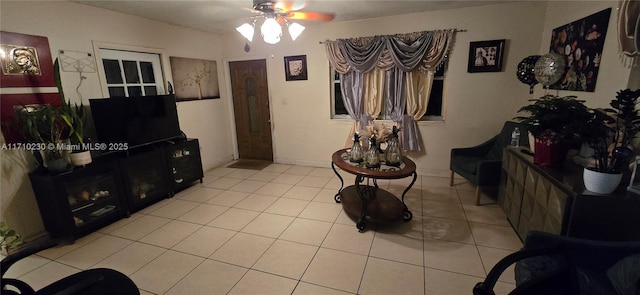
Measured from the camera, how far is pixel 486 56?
11.2 feet

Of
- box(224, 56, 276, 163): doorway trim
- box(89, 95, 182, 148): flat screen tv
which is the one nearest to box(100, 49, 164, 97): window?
box(89, 95, 182, 148): flat screen tv

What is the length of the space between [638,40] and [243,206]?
11.7 feet

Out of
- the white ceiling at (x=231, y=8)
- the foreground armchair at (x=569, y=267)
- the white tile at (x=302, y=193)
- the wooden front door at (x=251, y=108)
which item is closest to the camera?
the foreground armchair at (x=569, y=267)

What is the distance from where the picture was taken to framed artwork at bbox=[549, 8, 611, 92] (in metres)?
2.15

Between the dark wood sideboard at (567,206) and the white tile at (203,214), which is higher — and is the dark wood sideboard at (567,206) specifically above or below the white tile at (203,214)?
above

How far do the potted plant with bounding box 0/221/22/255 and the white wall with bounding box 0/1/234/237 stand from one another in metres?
0.17

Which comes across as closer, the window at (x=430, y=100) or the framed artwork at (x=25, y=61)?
the framed artwork at (x=25, y=61)

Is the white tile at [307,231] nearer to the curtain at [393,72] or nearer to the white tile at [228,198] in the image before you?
the white tile at [228,198]

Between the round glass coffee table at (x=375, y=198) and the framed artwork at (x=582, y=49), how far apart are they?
5.41ft

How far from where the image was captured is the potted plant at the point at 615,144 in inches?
57.7

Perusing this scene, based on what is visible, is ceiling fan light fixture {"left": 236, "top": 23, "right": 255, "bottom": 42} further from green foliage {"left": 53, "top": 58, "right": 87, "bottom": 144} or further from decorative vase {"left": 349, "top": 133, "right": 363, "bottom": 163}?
green foliage {"left": 53, "top": 58, "right": 87, "bottom": 144}

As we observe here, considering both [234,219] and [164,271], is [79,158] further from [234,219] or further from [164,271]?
[234,219]

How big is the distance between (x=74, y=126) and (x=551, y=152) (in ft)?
13.8

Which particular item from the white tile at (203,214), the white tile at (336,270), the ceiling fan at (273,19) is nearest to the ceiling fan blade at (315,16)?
the ceiling fan at (273,19)
